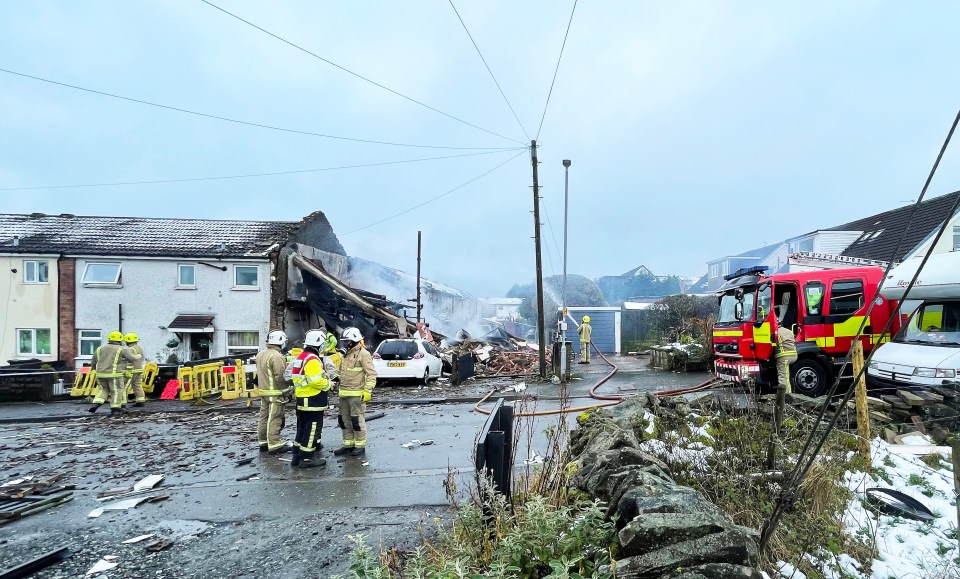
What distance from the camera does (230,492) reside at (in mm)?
6035

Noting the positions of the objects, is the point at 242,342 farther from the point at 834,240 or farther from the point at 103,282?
the point at 834,240

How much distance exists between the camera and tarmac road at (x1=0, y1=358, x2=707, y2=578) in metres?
4.38

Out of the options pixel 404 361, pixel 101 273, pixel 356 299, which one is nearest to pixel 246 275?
pixel 356 299

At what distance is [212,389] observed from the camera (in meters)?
14.4

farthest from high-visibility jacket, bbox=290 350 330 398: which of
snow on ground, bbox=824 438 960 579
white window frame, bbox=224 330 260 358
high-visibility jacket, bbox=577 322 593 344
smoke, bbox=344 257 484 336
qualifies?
smoke, bbox=344 257 484 336

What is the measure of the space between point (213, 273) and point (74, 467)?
13.4 metres

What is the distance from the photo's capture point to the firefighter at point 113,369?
1180 cm

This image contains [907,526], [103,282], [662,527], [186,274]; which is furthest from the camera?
[186,274]

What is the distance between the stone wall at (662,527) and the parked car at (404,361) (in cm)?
1152

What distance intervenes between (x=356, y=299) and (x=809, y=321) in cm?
1404

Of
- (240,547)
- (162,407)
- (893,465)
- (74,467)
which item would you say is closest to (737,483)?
(893,465)

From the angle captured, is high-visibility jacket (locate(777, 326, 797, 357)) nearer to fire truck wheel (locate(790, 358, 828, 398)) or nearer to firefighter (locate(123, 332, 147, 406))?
fire truck wheel (locate(790, 358, 828, 398))

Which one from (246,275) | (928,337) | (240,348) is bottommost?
(240,348)

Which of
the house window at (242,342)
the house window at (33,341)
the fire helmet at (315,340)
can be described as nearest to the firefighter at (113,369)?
the fire helmet at (315,340)
